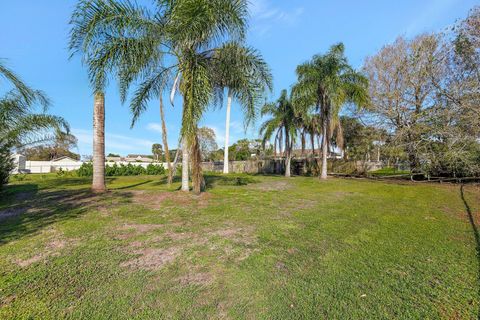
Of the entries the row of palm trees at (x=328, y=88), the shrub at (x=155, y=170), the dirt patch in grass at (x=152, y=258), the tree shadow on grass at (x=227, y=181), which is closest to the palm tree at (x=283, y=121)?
the row of palm trees at (x=328, y=88)

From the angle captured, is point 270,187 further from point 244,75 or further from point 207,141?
point 207,141

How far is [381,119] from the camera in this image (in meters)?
17.9

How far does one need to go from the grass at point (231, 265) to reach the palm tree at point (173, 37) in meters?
3.01

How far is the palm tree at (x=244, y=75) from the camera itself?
7.89m

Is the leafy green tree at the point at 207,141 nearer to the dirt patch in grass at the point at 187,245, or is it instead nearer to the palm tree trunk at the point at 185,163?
the palm tree trunk at the point at 185,163

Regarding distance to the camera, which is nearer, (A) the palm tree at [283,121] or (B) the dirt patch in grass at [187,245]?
(B) the dirt patch in grass at [187,245]

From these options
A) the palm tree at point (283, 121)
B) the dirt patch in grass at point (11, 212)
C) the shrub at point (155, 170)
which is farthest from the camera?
the shrub at point (155, 170)

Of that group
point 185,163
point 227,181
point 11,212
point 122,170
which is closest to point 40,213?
point 11,212

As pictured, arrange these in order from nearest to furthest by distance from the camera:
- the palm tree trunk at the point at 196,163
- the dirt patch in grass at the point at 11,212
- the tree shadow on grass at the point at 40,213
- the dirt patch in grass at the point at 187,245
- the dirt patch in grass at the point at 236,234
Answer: the dirt patch in grass at the point at 187,245
the dirt patch in grass at the point at 236,234
the tree shadow on grass at the point at 40,213
the dirt patch in grass at the point at 11,212
the palm tree trunk at the point at 196,163

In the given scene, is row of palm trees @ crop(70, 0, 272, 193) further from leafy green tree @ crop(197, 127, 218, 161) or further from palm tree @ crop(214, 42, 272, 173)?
leafy green tree @ crop(197, 127, 218, 161)

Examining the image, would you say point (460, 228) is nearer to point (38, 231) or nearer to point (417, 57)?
point (38, 231)

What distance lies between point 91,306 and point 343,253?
3.27 meters

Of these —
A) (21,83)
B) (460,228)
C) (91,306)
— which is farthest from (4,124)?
(460,228)

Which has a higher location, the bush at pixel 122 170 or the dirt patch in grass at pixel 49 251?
the bush at pixel 122 170
